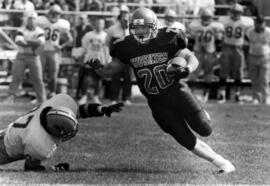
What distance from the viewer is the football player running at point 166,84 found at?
21.9ft

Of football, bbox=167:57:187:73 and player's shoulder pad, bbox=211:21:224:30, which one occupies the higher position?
football, bbox=167:57:187:73

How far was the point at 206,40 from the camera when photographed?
14.6 meters

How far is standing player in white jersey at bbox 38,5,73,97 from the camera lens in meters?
14.2

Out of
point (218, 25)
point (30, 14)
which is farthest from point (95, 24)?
point (218, 25)

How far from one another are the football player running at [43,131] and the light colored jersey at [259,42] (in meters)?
8.29

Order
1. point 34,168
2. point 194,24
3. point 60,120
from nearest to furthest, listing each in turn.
Result: 1. point 60,120
2. point 34,168
3. point 194,24

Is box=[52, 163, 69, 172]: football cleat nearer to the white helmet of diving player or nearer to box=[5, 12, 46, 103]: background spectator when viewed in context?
box=[5, 12, 46, 103]: background spectator

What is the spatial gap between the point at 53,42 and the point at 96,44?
30.8 inches

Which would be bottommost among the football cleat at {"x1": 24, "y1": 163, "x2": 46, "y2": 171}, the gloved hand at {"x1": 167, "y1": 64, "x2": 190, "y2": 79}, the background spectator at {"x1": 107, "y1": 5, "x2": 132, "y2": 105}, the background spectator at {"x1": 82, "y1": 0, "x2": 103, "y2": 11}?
the background spectator at {"x1": 107, "y1": 5, "x2": 132, "y2": 105}

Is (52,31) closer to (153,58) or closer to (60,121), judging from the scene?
(153,58)

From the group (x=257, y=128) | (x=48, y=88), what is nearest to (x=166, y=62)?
(x=257, y=128)

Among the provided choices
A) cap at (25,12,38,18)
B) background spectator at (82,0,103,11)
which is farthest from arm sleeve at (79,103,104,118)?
background spectator at (82,0,103,11)

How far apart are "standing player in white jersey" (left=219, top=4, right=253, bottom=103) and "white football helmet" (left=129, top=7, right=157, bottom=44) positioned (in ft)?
26.4

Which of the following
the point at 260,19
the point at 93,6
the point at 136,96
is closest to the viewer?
the point at 260,19
